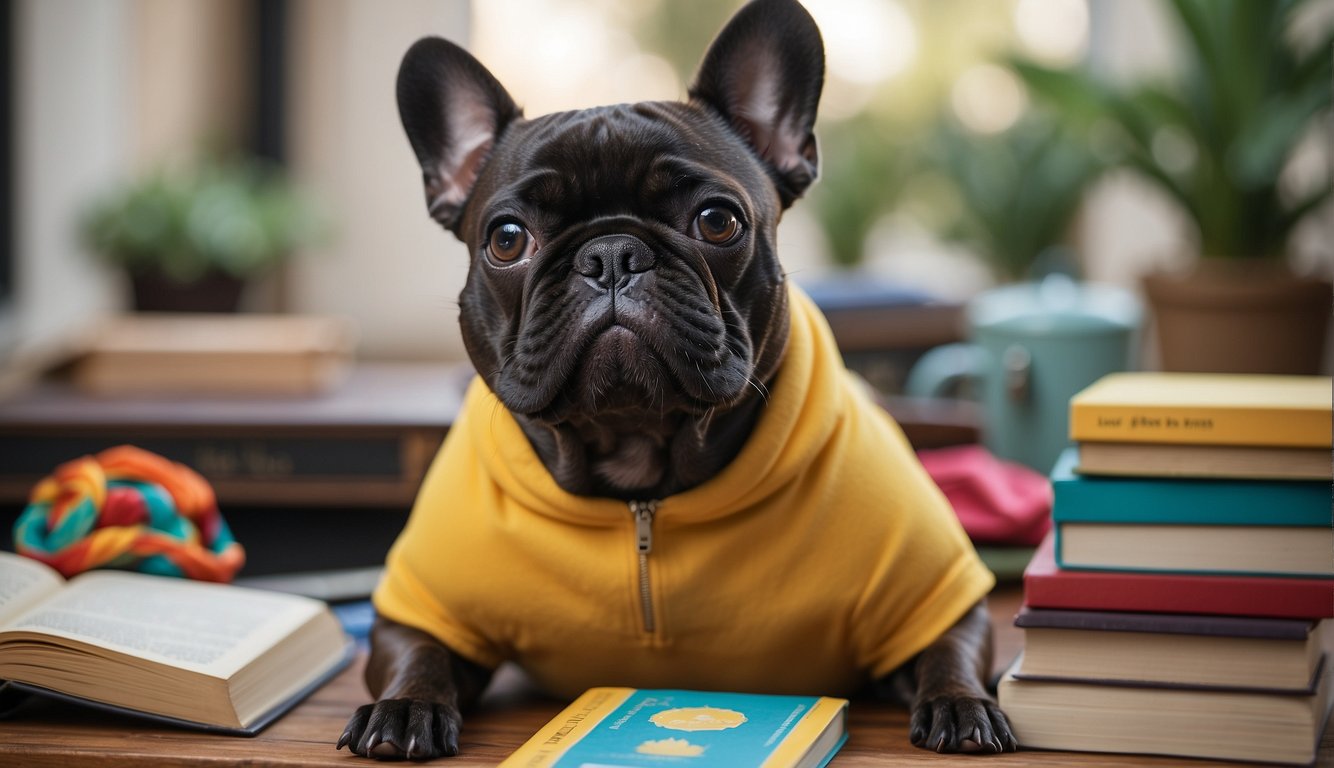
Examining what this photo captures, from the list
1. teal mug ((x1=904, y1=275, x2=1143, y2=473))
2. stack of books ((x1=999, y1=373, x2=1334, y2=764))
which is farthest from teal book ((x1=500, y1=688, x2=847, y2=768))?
teal mug ((x1=904, y1=275, x2=1143, y2=473))

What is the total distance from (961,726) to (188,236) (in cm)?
264

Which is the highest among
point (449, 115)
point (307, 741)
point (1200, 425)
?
point (449, 115)

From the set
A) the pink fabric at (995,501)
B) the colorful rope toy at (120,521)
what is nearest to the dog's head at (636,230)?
the colorful rope toy at (120,521)

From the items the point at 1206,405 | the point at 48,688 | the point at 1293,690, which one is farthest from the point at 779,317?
the point at 48,688

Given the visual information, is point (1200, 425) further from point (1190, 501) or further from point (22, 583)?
point (22, 583)

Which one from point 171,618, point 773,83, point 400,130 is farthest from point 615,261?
point 400,130

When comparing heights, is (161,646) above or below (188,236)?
below

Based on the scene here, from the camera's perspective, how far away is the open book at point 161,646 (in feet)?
3.85

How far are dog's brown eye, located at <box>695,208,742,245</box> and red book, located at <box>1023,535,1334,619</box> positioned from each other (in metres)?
0.38

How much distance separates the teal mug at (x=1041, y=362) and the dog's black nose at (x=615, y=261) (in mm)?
1158

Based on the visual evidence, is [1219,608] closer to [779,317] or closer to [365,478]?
[779,317]

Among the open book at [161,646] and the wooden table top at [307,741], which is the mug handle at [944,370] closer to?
the wooden table top at [307,741]

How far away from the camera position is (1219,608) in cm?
111

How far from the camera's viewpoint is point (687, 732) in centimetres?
108
